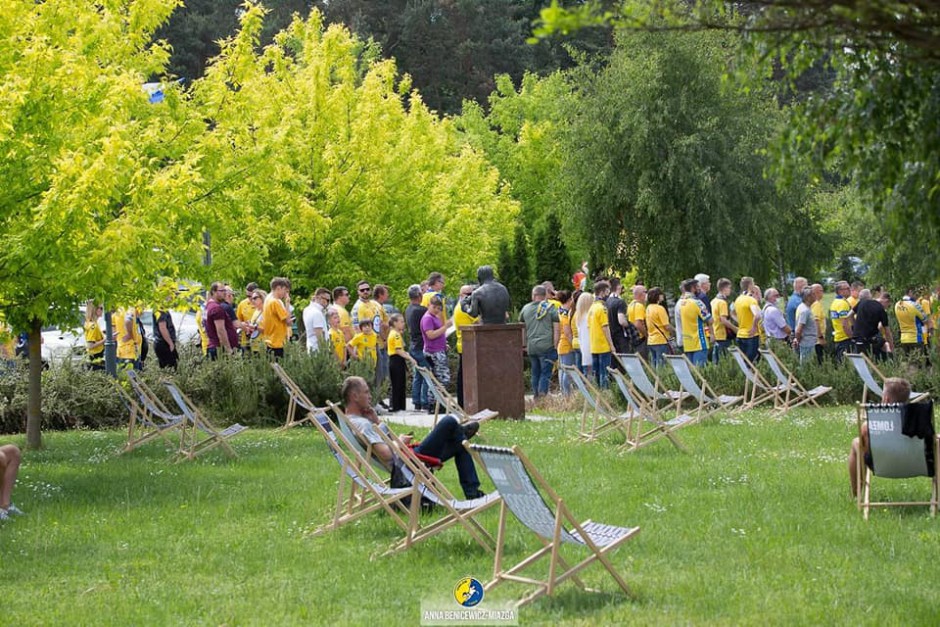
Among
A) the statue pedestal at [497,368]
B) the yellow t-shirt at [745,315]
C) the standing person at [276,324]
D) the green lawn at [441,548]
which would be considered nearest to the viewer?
the green lawn at [441,548]

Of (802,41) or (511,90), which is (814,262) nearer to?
(511,90)

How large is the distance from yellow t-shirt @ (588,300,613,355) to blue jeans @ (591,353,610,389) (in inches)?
8.6

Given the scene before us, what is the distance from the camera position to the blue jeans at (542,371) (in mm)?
20656

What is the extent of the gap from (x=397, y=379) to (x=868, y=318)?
760 cm

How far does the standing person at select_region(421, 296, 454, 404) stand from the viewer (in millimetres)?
19125

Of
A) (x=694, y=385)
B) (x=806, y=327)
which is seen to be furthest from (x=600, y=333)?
(x=806, y=327)

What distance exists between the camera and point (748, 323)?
20.5 meters

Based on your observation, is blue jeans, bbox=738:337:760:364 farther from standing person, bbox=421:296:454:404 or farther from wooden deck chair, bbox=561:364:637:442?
wooden deck chair, bbox=561:364:637:442

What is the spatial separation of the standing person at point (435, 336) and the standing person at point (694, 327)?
136 inches

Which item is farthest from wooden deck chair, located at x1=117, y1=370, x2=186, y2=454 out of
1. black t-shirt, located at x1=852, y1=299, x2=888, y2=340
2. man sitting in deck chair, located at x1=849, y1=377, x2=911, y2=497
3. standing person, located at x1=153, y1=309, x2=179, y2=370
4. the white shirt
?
black t-shirt, located at x1=852, y1=299, x2=888, y2=340

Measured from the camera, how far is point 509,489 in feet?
23.3

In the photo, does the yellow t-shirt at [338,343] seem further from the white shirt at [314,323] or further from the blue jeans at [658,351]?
the blue jeans at [658,351]

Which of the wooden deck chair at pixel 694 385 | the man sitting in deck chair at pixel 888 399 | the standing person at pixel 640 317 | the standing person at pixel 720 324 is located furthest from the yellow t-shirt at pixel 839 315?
the man sitting in deck chair at pixel 888 399

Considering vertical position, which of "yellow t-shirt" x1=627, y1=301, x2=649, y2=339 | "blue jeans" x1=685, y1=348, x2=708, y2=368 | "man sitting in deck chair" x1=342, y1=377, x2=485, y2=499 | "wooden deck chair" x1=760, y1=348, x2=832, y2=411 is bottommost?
"wooden deck chair" x1=760, y1=348, x2=832, y2=411
